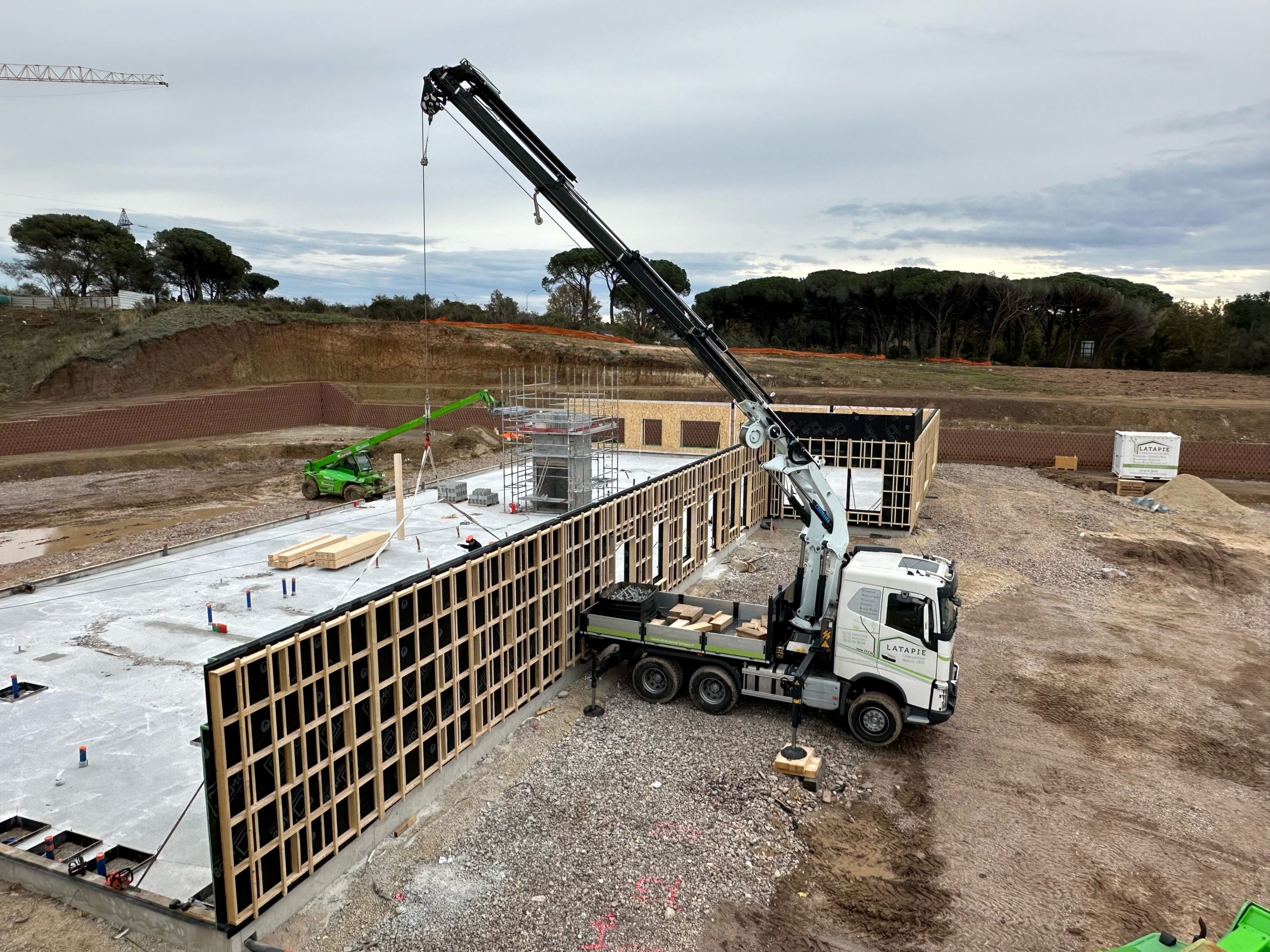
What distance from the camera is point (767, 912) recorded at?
9180 millimetres

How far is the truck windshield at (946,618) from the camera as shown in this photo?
12.3 meters

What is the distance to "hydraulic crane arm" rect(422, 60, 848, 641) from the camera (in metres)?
13.3

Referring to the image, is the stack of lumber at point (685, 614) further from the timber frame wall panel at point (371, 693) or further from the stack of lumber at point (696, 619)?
the timber frame wall panel at point (371, 693)

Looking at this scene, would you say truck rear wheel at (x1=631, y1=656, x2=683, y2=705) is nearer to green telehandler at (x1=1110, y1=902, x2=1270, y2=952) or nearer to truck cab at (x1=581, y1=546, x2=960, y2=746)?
truck cab at (x1=581, y1=546, x2=960, y2=746)

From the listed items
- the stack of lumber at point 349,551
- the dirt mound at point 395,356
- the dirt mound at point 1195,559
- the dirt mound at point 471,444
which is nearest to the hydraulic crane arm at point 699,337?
the stack of lumber at point 349,551

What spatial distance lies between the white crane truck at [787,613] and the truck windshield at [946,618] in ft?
0.08

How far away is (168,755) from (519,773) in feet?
15.7

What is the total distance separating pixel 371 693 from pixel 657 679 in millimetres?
6099

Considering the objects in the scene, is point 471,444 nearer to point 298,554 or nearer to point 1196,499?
point 298,554

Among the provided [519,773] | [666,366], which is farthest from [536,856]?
[666,366]

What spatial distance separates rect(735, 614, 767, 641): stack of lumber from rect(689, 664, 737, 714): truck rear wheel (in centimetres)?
80

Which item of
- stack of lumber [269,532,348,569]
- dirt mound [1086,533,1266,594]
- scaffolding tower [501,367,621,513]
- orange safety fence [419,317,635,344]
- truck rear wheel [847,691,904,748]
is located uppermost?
orange safety fence [419,317,635,344]

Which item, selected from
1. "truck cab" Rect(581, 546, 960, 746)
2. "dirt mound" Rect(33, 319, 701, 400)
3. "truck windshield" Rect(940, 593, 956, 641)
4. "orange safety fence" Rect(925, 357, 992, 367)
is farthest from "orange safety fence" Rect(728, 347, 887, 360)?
"truck windshield" Rect(940, 593, 956, 641)

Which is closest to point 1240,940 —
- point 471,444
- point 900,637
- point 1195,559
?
point 900,637
